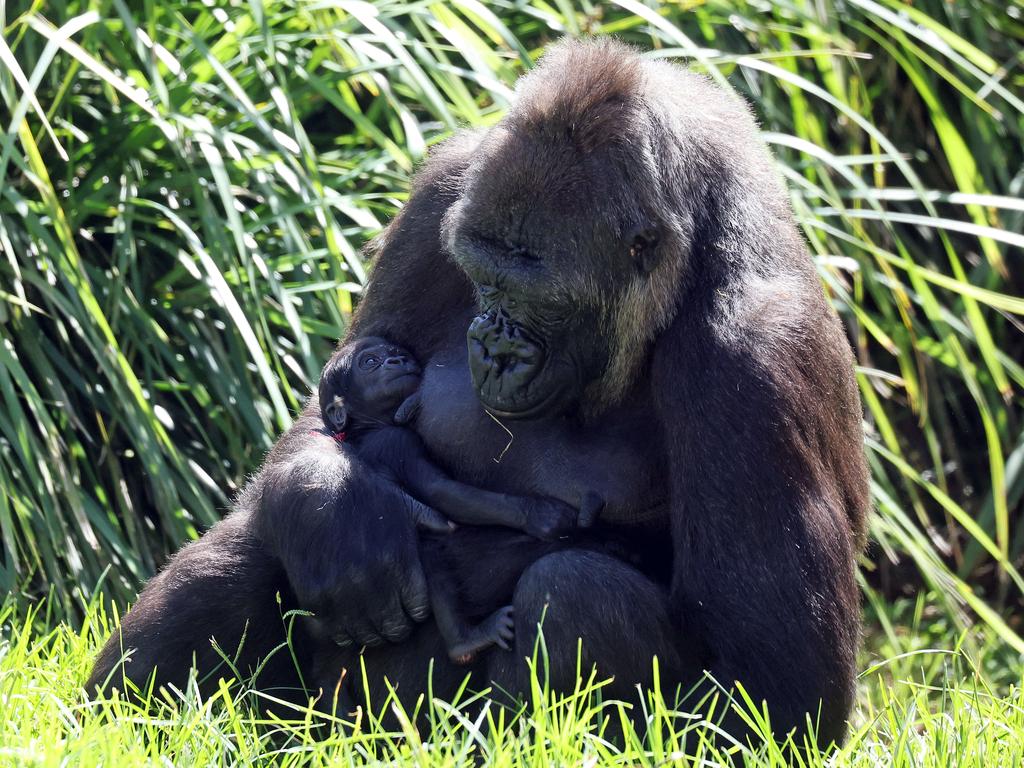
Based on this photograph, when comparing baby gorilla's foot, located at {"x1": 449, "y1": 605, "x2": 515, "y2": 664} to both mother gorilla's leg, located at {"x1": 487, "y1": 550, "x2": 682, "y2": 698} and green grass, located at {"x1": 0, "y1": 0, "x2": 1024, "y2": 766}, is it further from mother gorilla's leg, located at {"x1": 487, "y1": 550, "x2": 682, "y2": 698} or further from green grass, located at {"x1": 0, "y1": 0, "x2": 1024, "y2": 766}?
green grass, located at {"x1": 0, "y1": 0, "x2": 1024, "y2": 766}

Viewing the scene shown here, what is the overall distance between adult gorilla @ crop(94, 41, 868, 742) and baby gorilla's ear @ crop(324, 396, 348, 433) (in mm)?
66

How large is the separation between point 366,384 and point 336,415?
132 millimetres

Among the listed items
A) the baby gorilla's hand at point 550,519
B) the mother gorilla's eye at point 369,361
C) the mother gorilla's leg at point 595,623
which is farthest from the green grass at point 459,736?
the mother gorilla's eye at point 369,361

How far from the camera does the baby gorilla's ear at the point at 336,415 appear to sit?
3.72 m

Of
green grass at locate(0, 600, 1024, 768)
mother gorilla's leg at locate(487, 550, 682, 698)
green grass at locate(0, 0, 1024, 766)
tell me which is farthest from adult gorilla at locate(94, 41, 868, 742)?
green grass at locate(0, 0, 1024, 766)

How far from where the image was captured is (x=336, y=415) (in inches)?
Answer: 147

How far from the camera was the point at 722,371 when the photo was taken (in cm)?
310

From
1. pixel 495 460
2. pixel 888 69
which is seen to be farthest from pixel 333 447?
pixel 888 69

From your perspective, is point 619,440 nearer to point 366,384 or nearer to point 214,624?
point 366,384

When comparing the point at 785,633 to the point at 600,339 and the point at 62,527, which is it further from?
the point at 62,527

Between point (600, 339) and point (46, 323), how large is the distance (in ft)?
8.02

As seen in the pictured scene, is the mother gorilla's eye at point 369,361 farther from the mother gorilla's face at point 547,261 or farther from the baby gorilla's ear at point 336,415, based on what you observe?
the mother gorilla's face at point 547,261

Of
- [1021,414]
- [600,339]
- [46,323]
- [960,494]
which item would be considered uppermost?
[600,339]

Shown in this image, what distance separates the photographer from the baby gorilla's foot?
3195 millimetres
